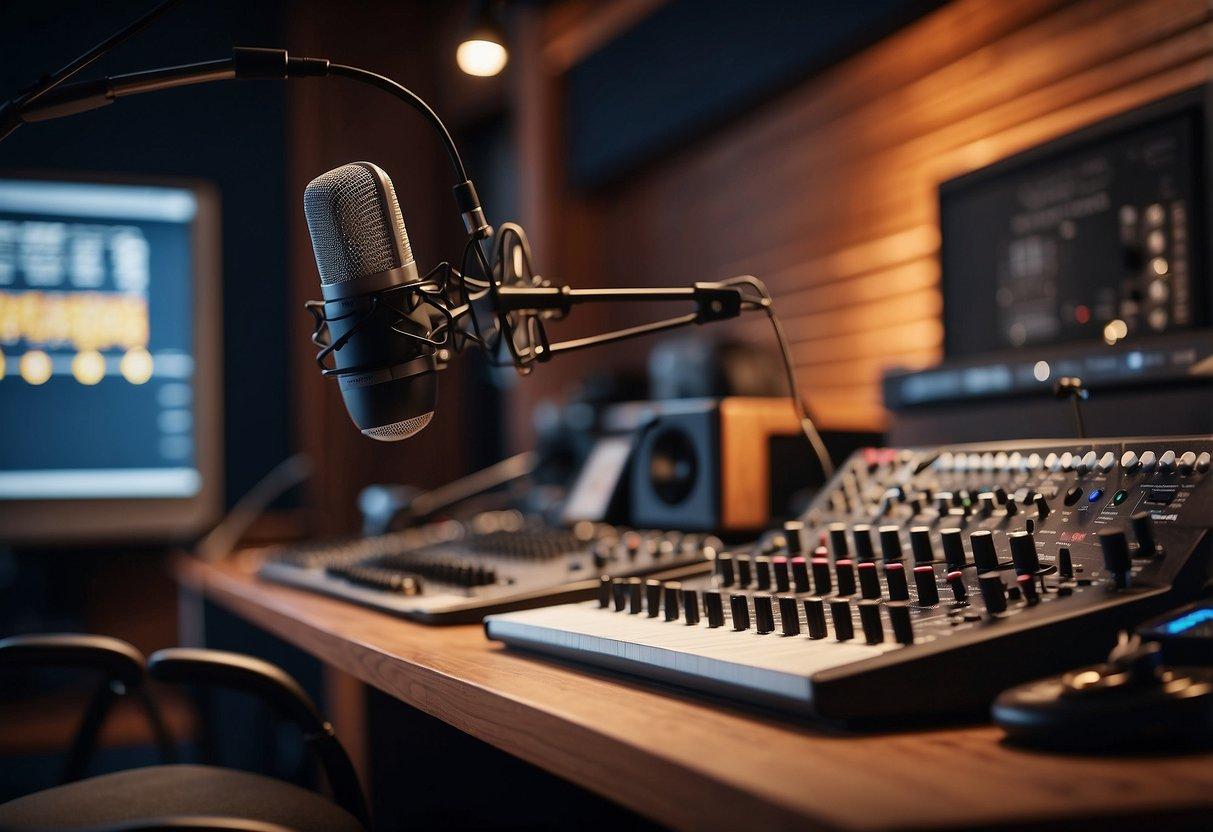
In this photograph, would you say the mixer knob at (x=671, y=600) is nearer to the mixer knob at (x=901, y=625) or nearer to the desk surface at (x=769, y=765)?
the desk surface at (x=769, y=765)

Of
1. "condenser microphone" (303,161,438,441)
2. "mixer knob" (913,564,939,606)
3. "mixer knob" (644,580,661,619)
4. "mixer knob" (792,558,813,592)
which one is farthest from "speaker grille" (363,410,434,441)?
"mixer knob" (913,564,939,606)

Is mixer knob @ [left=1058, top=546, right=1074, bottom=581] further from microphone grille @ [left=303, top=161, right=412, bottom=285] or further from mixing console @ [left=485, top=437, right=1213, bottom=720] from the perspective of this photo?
microphone grille @ [left=303, top=161, right=412, bottom=285]

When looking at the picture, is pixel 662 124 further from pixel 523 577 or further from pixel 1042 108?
pixel 523 577

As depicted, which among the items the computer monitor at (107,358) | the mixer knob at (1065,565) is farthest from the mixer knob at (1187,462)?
the computer monitor at (107,358)

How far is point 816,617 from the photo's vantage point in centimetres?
69

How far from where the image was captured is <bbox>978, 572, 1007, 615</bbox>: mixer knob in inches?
25.5

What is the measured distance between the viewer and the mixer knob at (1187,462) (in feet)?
2.42

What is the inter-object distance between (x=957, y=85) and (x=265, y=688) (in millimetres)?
1505

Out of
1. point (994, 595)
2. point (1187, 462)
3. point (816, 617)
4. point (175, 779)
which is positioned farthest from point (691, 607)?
point (175, 779)

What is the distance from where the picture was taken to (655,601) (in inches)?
33.9

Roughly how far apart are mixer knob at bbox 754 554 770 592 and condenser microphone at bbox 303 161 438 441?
35 centimetres

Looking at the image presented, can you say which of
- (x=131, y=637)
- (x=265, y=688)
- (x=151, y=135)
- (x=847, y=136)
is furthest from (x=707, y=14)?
(x=131, y=637)

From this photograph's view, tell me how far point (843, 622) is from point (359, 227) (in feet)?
1.82

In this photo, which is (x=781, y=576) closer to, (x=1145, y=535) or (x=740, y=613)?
(x=740, y=613)
